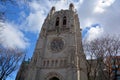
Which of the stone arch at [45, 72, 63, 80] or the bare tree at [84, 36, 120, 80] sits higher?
the bare tree at [84, 36, 120, 80]

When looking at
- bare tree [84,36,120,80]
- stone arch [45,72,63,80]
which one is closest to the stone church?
stone arch [45,72,63,80]

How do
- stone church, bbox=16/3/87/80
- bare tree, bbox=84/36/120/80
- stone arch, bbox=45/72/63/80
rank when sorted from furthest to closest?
stone church, bbox=16/3/87/80 < stone arch, bbox=45/72/63/80 < bare tree, bbox=84/36/120/80

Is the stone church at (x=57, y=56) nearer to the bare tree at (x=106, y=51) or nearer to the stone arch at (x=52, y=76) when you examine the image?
the stone arch at (x=52, y=76)

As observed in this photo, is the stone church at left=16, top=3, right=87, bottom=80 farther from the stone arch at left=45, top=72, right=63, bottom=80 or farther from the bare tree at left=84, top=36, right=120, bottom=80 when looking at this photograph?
the bare tree at left=84, top=36, right=120, bottom=80

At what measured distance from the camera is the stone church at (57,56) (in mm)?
26828

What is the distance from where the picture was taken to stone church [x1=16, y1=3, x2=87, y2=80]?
88.0 ft

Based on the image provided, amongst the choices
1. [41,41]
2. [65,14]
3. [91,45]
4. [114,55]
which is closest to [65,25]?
[65,14]

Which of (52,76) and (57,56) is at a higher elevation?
(57,56)

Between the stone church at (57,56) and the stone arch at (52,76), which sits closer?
the stone arch at (52,76)

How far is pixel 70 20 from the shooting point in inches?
1452

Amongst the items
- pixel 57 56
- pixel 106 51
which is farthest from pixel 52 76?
pixel 106 51

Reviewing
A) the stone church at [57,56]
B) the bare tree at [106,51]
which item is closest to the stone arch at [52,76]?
the stone church at [57,56]

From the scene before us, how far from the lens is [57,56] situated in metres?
29.9

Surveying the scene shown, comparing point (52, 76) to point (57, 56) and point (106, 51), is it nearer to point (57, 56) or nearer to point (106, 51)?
point (57, 56)
